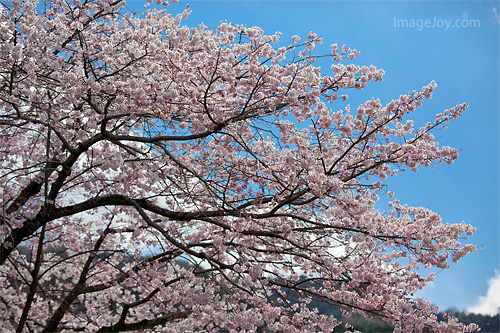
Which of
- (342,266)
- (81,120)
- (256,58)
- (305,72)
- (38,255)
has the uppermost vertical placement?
(81,120)

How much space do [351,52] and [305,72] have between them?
115cm

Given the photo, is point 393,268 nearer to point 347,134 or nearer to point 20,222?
point 347,134

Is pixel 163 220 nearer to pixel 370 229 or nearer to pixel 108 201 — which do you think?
pixel 108 201

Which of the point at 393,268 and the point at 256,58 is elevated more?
the point at 256,58

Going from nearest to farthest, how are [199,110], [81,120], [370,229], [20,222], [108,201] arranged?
1. [370,229]
2. [199,110]
3. [108,201]
4. [20,222]
5. [81,120]

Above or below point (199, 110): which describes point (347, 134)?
below

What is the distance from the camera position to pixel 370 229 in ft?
16.0

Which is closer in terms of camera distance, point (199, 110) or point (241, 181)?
point (199, 110)

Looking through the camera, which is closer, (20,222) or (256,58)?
(256,58)

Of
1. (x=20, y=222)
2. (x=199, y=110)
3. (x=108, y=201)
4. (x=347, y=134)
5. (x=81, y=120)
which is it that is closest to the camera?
(x=347, y=134)

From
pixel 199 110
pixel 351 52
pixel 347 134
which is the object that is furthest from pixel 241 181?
pixel 351 52

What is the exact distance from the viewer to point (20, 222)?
7.11 meters

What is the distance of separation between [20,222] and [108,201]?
1.91 metres

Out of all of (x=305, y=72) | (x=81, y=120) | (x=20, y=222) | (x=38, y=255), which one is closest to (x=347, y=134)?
(x=305, y=72)
